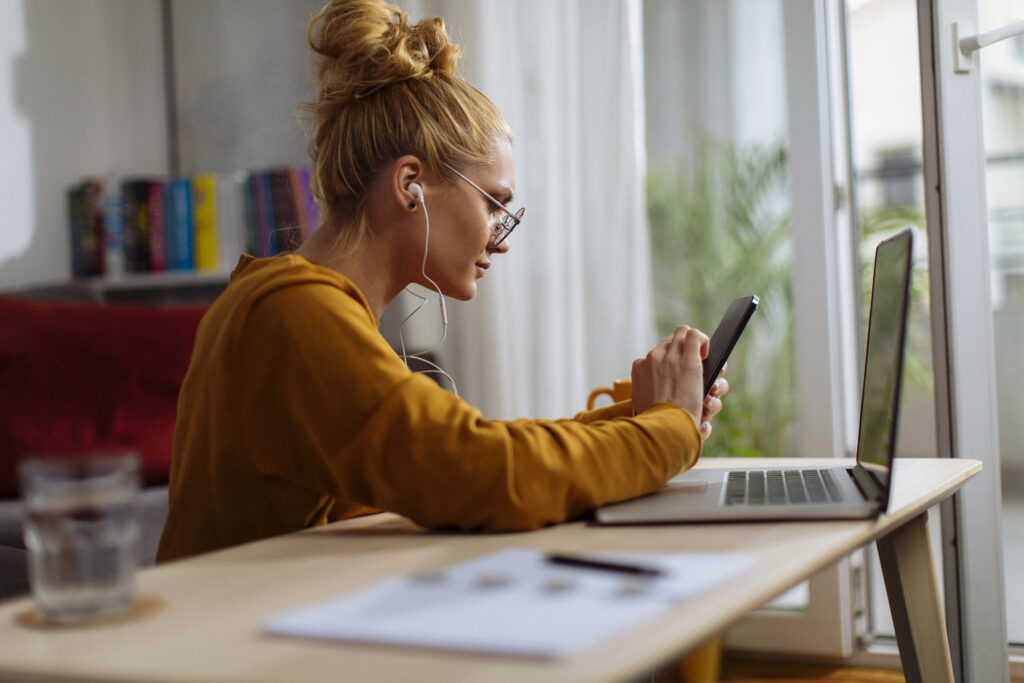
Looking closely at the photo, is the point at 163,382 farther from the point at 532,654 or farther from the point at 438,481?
the point at 532,654

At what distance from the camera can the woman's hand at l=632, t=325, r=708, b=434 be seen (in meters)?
1.07

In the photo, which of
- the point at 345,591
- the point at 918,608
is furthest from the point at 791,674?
the point at 345,591

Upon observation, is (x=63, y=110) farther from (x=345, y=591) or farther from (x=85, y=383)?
(x=345, y=591)

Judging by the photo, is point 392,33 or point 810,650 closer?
point 392,33

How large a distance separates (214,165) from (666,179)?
140cm

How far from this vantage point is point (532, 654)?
507 millimetres

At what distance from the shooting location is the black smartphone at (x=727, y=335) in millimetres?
1135

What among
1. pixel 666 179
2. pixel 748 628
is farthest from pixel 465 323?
pixel 748 628

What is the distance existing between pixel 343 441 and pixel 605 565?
0.98 ft

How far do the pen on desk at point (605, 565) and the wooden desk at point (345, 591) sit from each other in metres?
0.05

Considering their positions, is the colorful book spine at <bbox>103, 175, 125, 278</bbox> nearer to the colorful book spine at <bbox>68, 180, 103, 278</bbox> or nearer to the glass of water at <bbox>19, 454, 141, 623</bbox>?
the colorful book spine at <bbox>68, 180, 103, 278</bbox>

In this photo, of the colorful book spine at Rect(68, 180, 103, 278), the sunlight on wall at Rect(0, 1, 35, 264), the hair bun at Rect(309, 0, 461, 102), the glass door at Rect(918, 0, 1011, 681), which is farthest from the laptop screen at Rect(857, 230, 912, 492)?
the sunlight on wall at Rect(0, 1, 35, 264)

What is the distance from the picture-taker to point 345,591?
694 millimetres

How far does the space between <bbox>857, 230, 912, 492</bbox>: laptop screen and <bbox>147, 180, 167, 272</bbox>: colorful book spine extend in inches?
84.6
